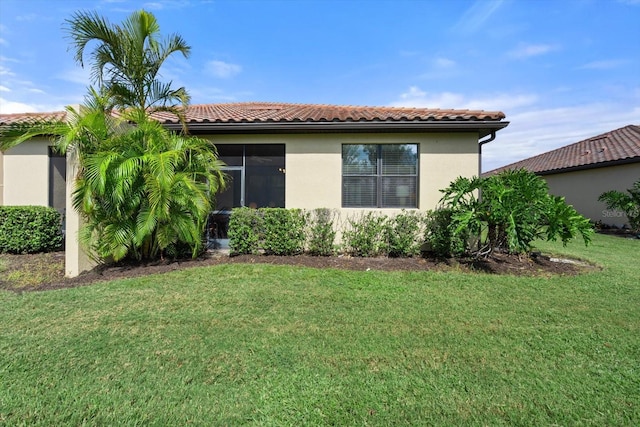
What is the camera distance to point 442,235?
6.64 meters

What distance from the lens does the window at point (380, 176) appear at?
744 centimetres

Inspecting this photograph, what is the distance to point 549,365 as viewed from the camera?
271 cm

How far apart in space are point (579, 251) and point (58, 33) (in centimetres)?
1345

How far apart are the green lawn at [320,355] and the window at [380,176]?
9.83ft

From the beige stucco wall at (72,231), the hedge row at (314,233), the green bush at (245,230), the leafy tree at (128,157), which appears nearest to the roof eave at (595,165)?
the hedge row at (314,233)

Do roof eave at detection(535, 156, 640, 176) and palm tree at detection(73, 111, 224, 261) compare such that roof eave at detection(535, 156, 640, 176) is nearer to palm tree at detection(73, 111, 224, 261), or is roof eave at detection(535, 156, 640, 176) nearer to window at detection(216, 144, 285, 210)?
window at detection(216, 144, 285, 210)

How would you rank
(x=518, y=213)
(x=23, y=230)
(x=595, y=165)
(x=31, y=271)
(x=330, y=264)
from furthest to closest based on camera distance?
(x=595, y=165)
(x=23, y=230)
(x=330, y=264)
(x=31, y=271)
(x=518, y=213)

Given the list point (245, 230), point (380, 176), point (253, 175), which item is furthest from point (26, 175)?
point (380, 176)

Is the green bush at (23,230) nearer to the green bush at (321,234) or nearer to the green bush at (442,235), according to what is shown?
the green bush at (321,234)

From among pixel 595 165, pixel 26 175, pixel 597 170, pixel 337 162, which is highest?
pixel 595 165

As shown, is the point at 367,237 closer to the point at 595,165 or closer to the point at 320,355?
the point at 320,355

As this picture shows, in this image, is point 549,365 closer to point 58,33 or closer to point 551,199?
point 551,199

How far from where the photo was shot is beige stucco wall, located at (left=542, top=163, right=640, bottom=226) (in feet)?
42.4

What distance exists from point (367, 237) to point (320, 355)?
13.7ft
